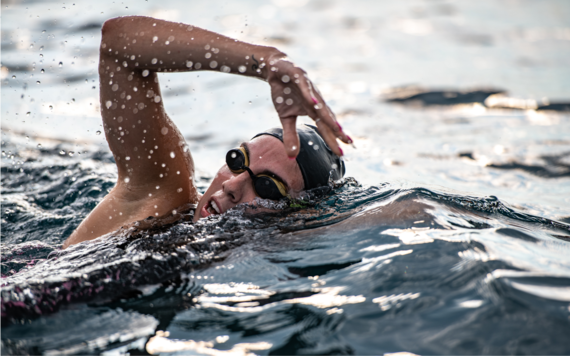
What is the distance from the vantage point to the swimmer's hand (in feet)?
7.23

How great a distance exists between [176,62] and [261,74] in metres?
0.57

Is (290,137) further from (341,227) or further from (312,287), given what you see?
(341,227)

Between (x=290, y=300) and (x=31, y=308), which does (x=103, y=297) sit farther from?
(x=290, y=300)

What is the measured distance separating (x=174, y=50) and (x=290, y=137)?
919 mm

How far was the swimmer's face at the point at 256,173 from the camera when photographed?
3.20 metres

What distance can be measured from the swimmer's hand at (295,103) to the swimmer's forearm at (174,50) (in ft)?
0.31

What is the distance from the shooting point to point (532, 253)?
2566 mm

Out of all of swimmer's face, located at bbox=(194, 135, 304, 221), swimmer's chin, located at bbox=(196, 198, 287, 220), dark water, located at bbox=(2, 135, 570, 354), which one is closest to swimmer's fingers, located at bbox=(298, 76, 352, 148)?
dark water, located at bbox=(2, 135, 570, 354)

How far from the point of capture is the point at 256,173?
3193mm

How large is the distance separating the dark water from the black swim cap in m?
0.24

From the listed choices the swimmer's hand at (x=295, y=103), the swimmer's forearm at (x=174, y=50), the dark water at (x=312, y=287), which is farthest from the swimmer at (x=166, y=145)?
the dark water at (x=312, y=287)

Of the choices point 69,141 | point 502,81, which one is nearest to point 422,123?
point 502,81

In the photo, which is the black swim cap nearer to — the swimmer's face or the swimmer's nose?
the swimmer's face

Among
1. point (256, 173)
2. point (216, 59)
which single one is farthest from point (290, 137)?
point (256, 173)
